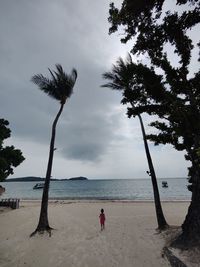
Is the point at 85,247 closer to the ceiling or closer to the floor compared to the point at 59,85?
closer to the floor

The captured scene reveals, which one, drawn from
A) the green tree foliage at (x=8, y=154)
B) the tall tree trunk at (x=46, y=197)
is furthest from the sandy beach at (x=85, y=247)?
the green tree foliage at (x=8, y=154)

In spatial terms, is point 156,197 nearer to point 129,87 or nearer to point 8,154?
point 129,87

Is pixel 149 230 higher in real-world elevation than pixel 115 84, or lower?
lower

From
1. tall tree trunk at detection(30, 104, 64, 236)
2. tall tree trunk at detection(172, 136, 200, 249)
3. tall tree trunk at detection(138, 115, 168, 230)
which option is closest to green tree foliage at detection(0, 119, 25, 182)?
tall tree trunk at detection(30, 104, 64, 236)

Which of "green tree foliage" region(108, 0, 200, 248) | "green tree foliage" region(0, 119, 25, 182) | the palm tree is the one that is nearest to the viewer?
"green tree foliage" region(108, 0, 200, 248)

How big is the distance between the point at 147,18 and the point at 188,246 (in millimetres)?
8306

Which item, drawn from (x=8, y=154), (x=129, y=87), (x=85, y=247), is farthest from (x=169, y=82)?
(x=8, y=154)

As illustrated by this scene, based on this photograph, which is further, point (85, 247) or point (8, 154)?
point (8, 154)

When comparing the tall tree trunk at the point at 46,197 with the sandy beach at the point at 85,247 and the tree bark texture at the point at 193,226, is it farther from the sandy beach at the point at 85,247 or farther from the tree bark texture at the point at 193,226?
the tree bark texture at the point at 193,226

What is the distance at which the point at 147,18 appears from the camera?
6988 mm

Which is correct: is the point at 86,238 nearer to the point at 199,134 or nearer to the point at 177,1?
the point at 199,134

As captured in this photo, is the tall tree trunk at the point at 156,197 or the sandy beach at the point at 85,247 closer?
the sandy beach at the point at 85,247

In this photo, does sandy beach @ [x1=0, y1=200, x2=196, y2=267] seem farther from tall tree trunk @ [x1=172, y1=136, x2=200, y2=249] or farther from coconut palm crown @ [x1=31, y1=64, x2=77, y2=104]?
coconut palm crown @ [x1=31, y1=64, x2=77, y2=104]

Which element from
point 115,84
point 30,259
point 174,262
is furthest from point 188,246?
point 115,84
